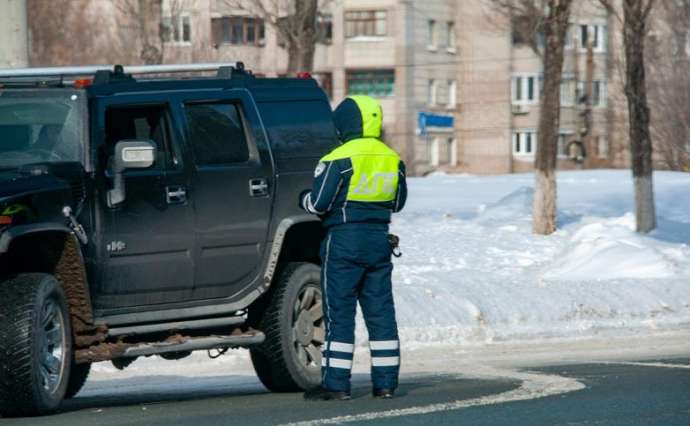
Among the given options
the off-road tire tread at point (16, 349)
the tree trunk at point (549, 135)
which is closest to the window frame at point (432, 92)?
the tree trunk at point (549, 135)

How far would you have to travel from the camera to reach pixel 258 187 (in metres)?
11.0

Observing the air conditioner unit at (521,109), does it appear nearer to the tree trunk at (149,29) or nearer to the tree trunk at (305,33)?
the tree trunk at (149,29)

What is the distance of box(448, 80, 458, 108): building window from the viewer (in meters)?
79.4

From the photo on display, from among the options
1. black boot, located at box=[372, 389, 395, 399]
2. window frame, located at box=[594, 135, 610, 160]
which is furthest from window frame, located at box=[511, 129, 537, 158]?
black boot, located at box=[372, 389, 395, 399]

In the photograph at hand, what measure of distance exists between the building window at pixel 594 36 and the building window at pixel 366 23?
10889 millimetres

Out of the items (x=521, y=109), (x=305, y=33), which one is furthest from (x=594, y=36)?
(x=305, y=33)

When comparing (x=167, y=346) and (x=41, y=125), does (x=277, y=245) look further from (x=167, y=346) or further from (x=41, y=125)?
(x=41, y=125)

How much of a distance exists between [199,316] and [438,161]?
6862 cm

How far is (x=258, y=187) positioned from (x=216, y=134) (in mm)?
437

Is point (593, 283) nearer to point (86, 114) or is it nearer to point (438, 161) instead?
point (86, 114)

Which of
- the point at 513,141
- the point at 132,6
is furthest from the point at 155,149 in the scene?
the point at 513,141

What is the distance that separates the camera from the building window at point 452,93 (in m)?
79.4

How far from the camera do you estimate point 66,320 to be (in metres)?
9.70

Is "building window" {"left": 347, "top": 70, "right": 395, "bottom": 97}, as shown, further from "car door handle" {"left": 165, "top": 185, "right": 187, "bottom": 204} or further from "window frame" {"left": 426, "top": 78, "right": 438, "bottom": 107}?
"car door handle" {"left": 165, "top": 185, "right": 187, "bottom": 204}
